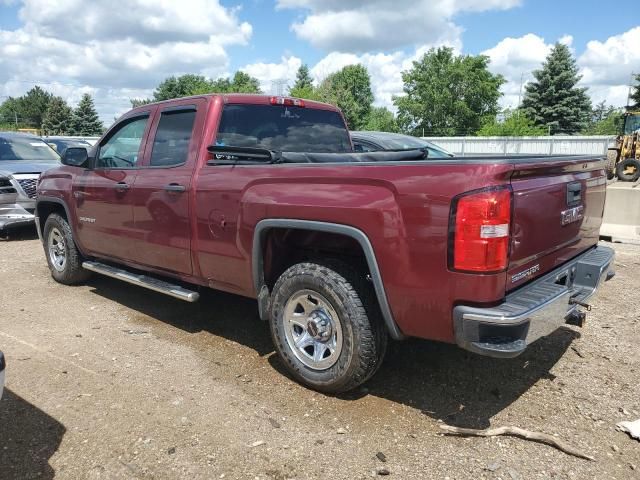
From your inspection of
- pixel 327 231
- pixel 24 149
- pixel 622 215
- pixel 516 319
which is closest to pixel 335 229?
pixel 327 231

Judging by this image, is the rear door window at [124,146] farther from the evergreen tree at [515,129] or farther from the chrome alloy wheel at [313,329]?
the evergreen tree at [515,129]

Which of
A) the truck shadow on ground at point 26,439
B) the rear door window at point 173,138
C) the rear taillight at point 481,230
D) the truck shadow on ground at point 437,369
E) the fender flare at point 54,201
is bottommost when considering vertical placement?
A: the truck shadow on ground at point 437,369

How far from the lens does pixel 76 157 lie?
5.20 m

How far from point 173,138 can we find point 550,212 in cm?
298

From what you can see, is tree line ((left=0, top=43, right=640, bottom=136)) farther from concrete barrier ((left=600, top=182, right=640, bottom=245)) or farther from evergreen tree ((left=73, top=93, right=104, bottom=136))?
concrete barrier ((left=600, top=182, right=640, bottom=245))

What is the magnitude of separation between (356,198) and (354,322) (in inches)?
29.8

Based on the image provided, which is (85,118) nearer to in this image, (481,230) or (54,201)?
(54,201)

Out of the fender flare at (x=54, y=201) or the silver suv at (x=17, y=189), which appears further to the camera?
the silver suv at (x=17, y=189)

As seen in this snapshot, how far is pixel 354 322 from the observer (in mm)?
3186

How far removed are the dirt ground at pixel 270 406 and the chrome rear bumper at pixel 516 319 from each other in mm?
633

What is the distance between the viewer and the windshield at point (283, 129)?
423 cm

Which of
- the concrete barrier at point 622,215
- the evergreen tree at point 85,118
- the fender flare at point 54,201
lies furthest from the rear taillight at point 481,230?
the evergreen tree at point 85,118

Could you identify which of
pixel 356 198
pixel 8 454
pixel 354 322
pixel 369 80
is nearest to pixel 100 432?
pixel 8 454

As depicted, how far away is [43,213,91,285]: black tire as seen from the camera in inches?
227
